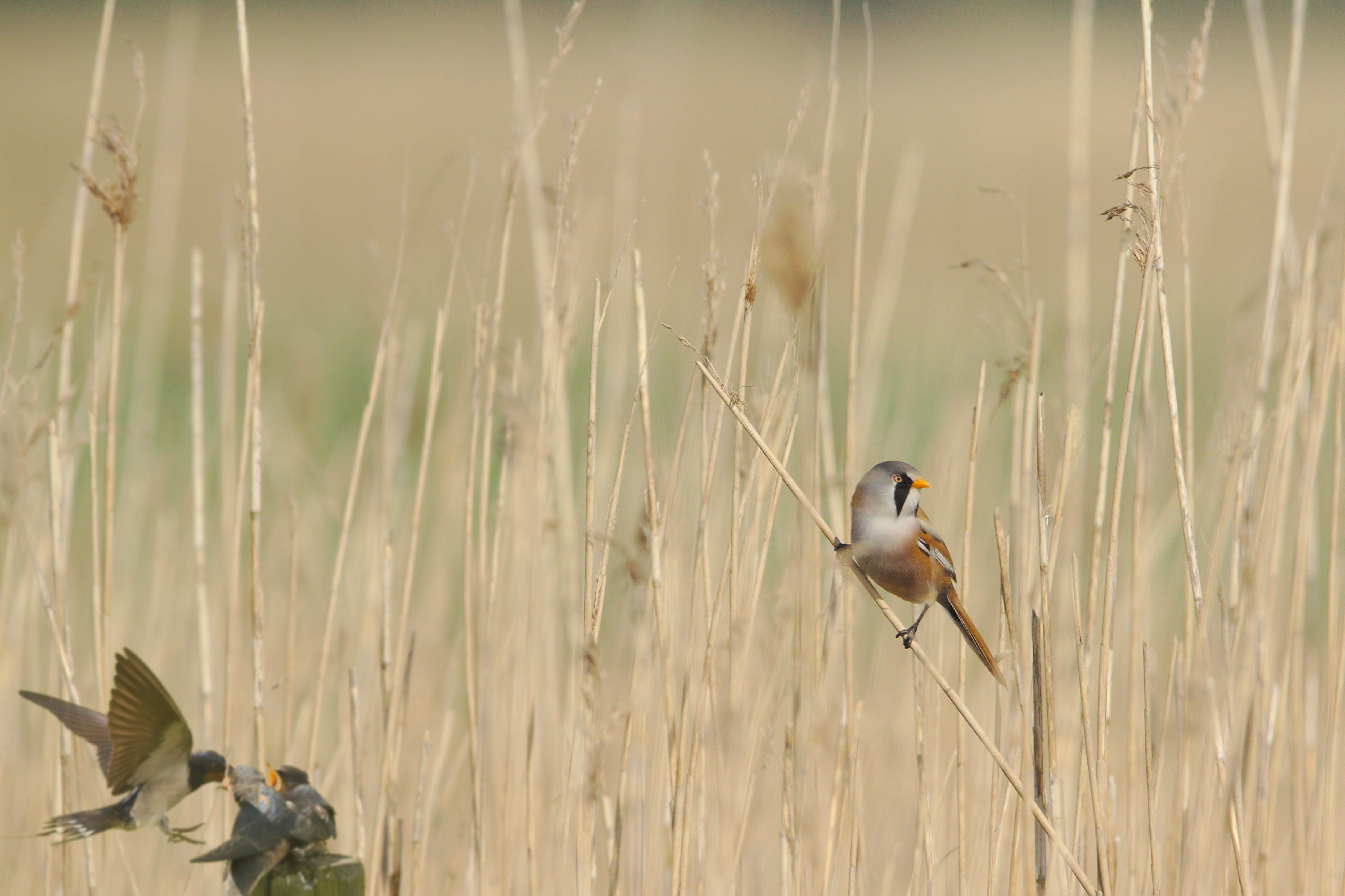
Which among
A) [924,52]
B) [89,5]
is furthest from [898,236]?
[89,5]

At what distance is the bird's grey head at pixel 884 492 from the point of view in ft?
4.92

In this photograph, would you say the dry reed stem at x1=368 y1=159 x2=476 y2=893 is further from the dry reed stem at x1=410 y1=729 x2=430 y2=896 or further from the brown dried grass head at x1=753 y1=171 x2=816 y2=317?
the brown dried grass head at x1=753 y1=171 x2=816 y2=317

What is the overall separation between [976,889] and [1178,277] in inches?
154

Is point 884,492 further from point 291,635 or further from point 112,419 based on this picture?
point 112,419

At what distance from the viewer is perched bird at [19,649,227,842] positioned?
0.90m

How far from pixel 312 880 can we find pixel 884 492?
2.80ft

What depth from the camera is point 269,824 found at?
3.07 ft

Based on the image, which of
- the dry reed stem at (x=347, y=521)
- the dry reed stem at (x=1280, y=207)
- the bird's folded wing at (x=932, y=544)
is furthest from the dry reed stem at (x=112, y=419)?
the dry reed stem at (x=1280, y=207)

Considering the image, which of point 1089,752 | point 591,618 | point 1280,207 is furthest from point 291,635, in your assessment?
point 1280,207

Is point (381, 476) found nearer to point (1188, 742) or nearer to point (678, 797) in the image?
point (678, 797)

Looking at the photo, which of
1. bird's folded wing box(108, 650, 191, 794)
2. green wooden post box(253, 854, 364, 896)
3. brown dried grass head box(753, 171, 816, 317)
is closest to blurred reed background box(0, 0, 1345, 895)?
brown dried grass head box(753, 171, 816, 317)

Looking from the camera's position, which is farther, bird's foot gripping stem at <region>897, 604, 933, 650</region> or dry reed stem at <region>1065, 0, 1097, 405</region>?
dry reed stem at <region>1065, 0, 1097, 405</region>

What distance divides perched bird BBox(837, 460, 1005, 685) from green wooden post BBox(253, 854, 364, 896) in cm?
70

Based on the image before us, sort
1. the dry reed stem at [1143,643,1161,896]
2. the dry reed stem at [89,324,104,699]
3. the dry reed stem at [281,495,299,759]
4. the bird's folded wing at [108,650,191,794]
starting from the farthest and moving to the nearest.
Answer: the dry reed stem at [281,495,299,759], the dry reed stem at [89,324,104,699], the dry reed stem at [1143,643,1161,896], the bird's folded wing at [108,650,191,794]
